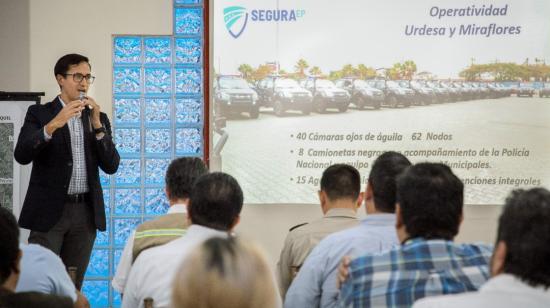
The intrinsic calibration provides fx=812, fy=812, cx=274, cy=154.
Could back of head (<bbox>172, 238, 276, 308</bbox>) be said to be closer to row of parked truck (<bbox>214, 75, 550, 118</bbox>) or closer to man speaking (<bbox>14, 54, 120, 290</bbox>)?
man speaking (<bbox>14, 54, 120, 290</bbox>)

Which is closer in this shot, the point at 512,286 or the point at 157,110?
the point at 512,286

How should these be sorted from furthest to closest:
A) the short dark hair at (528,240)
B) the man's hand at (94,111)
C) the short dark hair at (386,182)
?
the man's hand at (94,111), the short dark hair at (386,182), the short dark hair at (528,240)

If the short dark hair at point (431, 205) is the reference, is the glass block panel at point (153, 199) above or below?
below

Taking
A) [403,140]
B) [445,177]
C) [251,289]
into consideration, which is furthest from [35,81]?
[251,289]

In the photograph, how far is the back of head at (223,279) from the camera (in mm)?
1559

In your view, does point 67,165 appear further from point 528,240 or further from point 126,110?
point 528,240

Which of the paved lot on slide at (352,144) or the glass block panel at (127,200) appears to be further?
the glass block panel at (127,200)

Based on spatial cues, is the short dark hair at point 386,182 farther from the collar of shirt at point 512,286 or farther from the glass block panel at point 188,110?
the glass block panel at point 188,110

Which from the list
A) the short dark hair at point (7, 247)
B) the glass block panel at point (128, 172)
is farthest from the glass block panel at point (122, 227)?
the short dark hair at point (7, 247)

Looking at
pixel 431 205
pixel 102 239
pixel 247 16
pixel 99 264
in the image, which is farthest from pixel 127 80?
pixel 431 205

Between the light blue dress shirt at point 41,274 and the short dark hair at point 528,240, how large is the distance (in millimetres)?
1388

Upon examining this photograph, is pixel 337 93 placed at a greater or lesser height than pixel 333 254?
greater

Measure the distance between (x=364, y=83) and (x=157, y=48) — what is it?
1469 millimetres

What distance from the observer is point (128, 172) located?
5734mm
